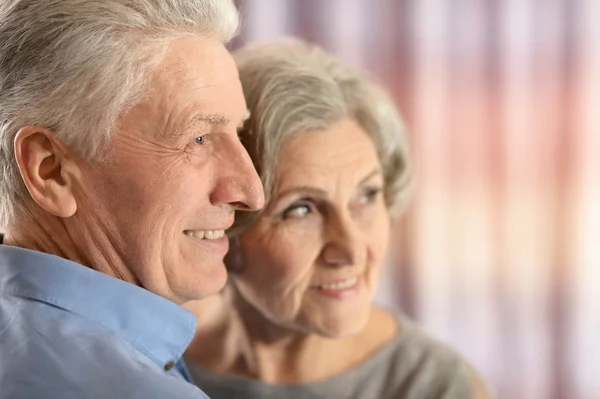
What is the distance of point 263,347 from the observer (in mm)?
1584

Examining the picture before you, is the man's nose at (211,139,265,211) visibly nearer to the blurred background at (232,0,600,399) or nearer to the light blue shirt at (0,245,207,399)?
the light blue shirt at (0,245,207,399)

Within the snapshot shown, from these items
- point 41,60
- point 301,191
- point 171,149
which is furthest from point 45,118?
point 301,191

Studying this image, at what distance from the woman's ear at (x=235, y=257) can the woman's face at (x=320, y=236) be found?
1cm

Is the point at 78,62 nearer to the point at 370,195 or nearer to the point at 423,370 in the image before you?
the point at 370,195

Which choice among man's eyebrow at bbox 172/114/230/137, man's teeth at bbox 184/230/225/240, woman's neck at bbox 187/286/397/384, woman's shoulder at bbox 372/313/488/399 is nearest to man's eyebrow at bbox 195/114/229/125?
man's eyebrow at bbox 172/114/230/137

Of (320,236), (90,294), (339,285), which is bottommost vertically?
(339,285)

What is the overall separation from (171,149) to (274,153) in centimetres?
27

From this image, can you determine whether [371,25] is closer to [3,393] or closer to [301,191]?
[301,191]

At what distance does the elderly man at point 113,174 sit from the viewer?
1.05 m

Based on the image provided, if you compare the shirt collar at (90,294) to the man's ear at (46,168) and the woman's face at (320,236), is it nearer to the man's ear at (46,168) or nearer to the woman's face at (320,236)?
the man's ear at (46,168)

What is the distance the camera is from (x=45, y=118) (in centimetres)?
107

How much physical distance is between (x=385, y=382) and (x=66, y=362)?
2.51ft

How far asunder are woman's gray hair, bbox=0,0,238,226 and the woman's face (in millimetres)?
375

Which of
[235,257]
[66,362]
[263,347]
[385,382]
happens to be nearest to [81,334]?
[66,362]
